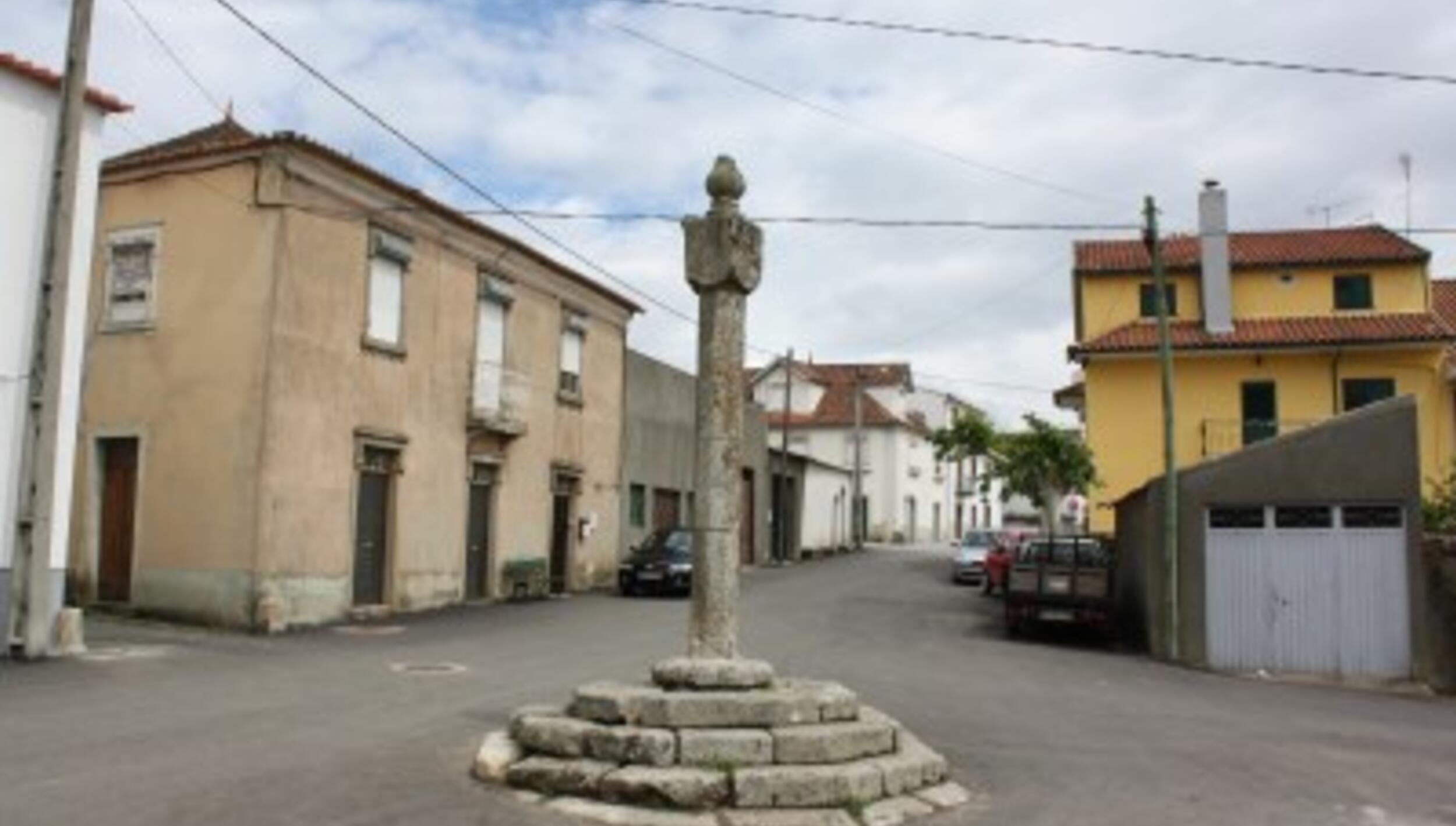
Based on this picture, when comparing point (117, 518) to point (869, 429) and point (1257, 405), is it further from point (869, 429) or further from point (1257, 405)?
point (869, 429)

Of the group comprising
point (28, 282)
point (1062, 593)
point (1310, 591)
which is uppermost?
point (28, 282)

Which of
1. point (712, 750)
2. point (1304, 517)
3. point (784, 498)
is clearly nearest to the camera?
point (712, 750)

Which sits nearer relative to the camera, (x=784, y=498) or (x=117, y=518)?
(x=117, y=518)

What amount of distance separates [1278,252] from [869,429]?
32810 mm

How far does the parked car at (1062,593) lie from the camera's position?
22.7m

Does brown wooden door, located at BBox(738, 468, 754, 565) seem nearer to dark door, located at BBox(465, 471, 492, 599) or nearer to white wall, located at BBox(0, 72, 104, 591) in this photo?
dark door, located at BBox(465, 471, 492, 599)

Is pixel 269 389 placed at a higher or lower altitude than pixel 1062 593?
higher

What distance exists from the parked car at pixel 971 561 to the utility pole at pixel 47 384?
25395mm

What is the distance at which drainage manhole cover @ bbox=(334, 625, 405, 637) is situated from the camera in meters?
19.6

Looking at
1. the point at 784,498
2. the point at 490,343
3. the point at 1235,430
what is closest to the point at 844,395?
the point at 784,498

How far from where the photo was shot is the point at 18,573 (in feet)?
48.7

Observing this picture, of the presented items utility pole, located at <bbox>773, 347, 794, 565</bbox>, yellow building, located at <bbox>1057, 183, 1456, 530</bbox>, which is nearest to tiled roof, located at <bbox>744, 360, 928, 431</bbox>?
utility pole, located at <bbox>773, 347, 794, 565</bbox>

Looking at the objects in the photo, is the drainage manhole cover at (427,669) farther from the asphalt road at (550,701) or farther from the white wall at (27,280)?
the white wall at (27,280)

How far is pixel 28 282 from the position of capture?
50.4 ft
